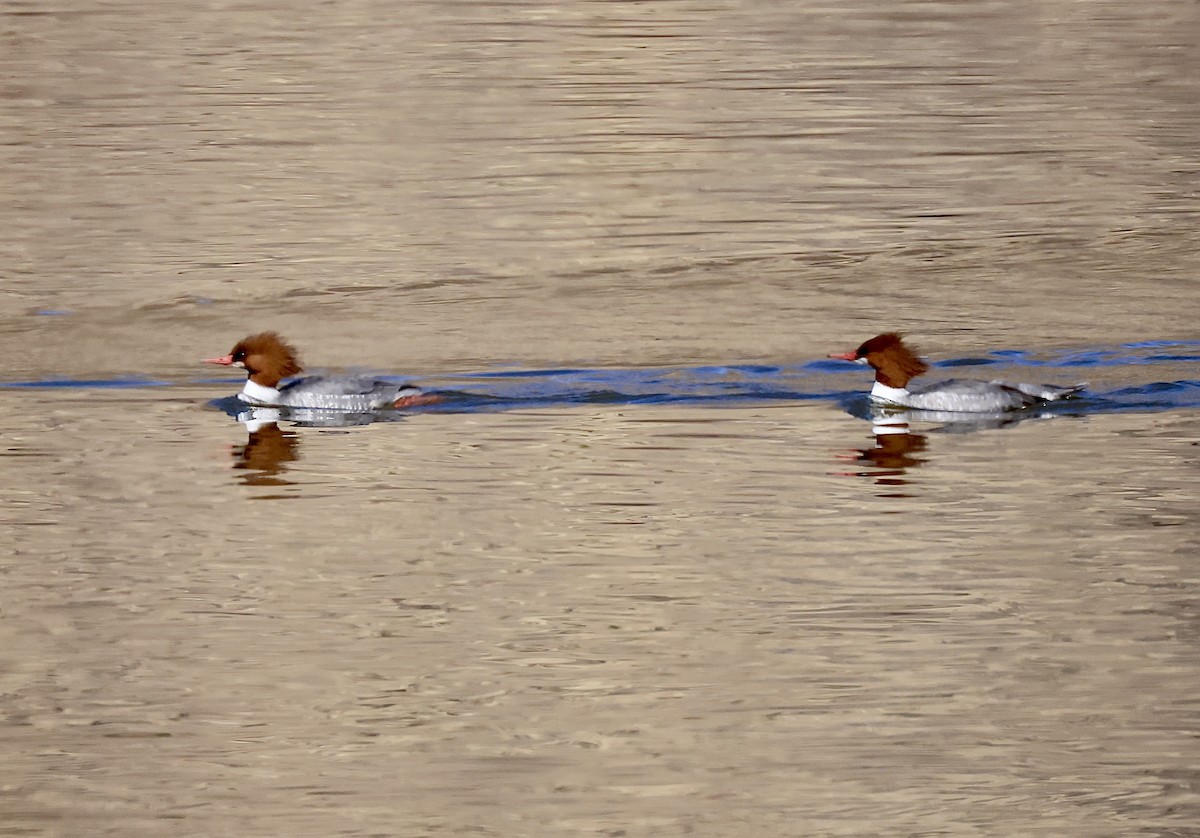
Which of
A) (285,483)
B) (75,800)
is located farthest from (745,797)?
(285,483)

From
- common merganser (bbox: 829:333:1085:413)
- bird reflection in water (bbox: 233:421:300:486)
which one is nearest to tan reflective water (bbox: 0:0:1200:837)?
bird reflection in water (bbox: 233:421:300:486)

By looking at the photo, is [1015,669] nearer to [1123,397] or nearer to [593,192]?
[1123,397]

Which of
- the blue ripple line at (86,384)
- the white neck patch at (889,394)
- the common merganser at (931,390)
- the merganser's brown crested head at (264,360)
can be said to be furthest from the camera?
the blue ripple line at (86,384)

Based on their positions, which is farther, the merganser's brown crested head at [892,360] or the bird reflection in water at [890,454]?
the merganser's brown crested head at [892,360]

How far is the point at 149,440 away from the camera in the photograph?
9.97 metres

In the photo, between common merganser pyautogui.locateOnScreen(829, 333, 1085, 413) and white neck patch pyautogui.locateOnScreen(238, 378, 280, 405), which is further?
white neck patch pyautogui.locateOnScreen(238, 378, 280, 405)

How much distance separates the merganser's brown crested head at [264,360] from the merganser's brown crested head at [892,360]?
2.93 meters

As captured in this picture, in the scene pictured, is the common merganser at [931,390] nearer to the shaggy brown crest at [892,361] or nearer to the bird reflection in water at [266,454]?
the shaggy brown crest at [892,361]

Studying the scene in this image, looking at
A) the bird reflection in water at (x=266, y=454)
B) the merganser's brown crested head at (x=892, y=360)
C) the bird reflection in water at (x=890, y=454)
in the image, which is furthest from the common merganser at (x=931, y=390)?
the bird reflection in water at (x=266, y=454)

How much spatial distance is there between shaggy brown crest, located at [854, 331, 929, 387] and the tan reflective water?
43 cm

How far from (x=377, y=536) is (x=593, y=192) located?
8.94 m

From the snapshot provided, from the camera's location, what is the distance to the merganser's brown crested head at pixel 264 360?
11094 millimetres

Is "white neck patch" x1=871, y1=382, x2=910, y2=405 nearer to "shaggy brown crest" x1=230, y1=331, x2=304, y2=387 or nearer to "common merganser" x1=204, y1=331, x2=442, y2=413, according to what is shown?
"common merganser" x1=204, y1=331, x2=442, y2=413

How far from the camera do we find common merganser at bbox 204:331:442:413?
10805mm
